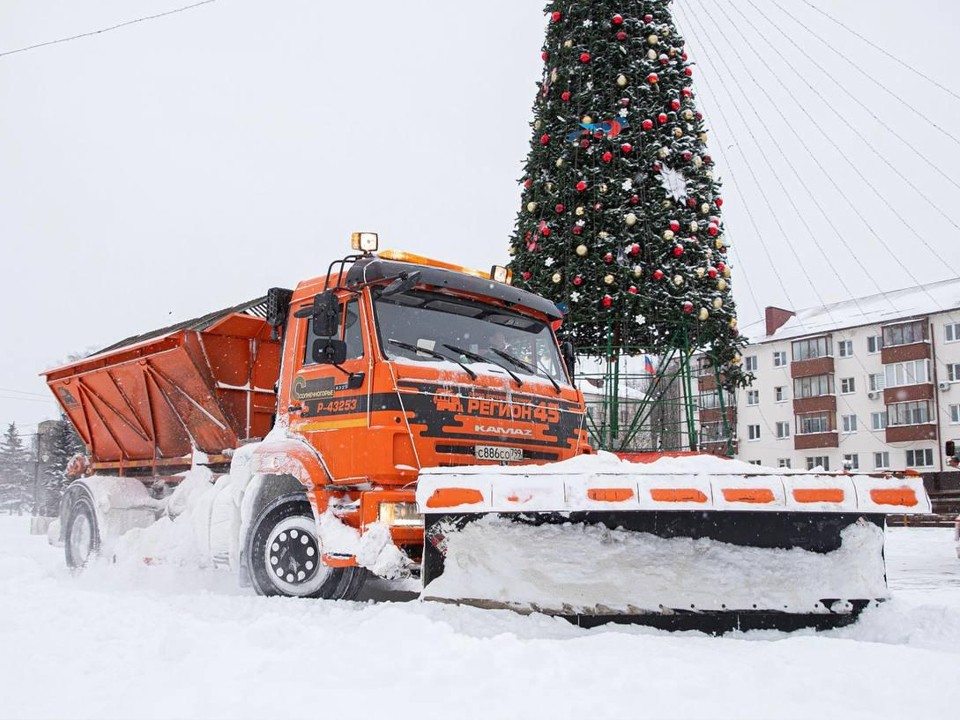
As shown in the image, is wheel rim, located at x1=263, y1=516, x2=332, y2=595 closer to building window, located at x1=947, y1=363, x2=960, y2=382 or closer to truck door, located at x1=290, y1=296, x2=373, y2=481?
truck door, located at x1=290, y1=296, x2=373, y2=481

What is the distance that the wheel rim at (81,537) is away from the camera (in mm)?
9484

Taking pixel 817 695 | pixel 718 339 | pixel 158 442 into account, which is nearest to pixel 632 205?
pixel 718 339

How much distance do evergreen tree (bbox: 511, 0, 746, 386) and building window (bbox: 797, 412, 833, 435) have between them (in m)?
39.1

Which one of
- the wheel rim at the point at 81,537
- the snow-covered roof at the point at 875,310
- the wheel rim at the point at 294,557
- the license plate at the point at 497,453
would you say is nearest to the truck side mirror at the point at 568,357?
the license plate at the point at 497,453

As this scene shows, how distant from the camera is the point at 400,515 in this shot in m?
5.86

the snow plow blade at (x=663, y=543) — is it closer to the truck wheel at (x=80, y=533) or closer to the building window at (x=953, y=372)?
the truck wheel at (x=80, y=533)

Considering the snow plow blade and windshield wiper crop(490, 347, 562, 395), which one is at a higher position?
windshield wiper crop(490, 347, 562, 395)

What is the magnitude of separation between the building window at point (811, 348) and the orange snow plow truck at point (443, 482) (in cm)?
4608

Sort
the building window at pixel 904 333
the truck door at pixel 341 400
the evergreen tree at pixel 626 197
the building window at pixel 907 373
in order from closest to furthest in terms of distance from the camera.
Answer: the truck door at pixel 341 400 < the evergreen tree at pixel 626 197 < the building window at pixel 907 373 < the building window at pixel 904 333

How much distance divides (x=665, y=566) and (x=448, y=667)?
1.78 m

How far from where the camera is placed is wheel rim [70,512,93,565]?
9.48m

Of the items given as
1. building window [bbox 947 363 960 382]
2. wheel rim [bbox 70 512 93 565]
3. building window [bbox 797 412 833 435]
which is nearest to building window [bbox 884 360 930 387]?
building window [bbox 947 363 960 382]

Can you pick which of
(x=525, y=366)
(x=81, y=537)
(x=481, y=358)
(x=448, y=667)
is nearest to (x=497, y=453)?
(x=481, y=358)

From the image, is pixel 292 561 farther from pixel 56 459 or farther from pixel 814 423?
pixel 814 423
